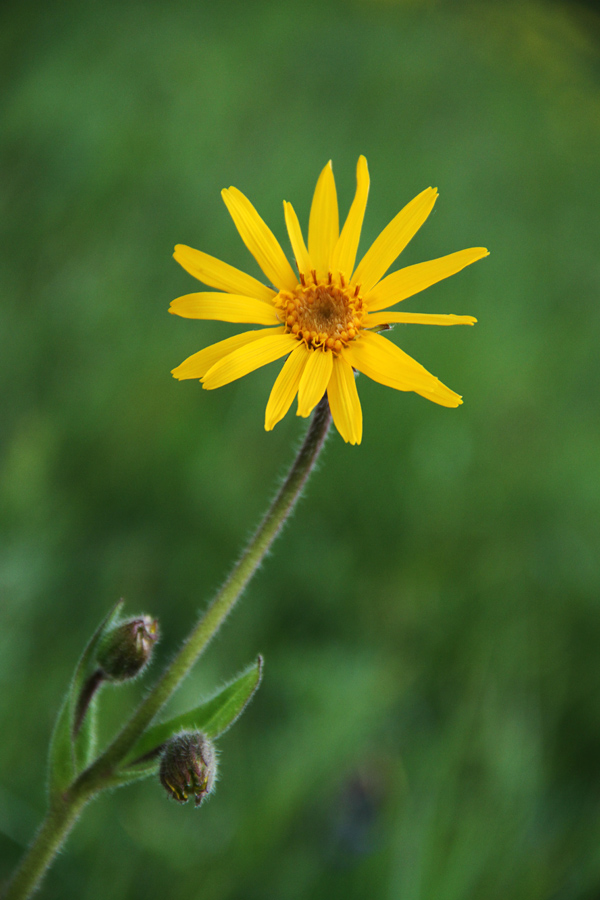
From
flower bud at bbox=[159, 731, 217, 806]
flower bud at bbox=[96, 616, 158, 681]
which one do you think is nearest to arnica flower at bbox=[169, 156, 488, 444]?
flower bud at bbox=[96, 616, 158, 681]

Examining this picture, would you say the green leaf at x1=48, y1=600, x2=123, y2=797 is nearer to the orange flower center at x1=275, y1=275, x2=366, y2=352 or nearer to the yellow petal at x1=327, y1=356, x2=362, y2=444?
the yellow petal at x1=327, y1=356, x2=362, y2=444

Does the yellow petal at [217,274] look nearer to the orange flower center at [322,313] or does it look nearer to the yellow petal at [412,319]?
the orange flower center at [322,313]

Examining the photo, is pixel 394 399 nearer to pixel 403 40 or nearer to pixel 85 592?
pixel 85 592

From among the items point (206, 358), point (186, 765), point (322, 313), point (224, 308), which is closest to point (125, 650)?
point (186, 765)

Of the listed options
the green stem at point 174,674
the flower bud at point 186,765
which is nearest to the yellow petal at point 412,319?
the green stem at point 174,674

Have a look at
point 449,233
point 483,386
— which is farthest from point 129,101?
point 483,386
